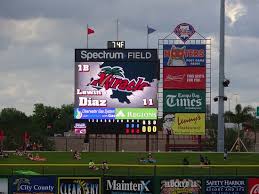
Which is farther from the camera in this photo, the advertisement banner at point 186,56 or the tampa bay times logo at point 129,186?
the advertisement banner at point 186,56

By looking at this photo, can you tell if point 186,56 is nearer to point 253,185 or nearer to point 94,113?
point 94,113

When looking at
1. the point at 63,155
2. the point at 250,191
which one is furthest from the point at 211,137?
the point at 250,191

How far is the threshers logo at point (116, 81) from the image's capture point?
49188 mm

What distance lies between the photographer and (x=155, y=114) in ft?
161

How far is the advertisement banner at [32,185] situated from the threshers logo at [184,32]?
28346 millimetres

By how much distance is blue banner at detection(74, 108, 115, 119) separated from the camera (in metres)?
49.1

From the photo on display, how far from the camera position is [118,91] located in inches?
1945

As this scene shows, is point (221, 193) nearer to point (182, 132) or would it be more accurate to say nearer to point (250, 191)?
point (250, 191)

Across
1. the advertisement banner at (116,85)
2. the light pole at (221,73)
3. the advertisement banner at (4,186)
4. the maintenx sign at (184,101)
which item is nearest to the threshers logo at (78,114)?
the advertisement banner at (116,85)

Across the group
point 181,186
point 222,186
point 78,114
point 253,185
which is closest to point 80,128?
point 78,114

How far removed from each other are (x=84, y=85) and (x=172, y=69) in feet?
23.6

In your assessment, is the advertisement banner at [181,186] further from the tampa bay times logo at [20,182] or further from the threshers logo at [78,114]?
the threshers logo at [78,114]

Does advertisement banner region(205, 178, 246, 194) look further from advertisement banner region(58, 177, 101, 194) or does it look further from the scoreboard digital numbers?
→ the scoreboard digital numbers

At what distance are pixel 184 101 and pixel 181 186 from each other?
2529 cm
